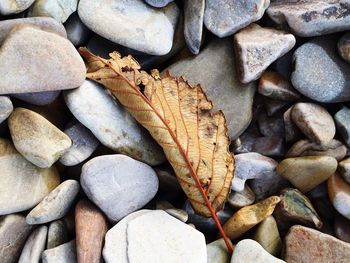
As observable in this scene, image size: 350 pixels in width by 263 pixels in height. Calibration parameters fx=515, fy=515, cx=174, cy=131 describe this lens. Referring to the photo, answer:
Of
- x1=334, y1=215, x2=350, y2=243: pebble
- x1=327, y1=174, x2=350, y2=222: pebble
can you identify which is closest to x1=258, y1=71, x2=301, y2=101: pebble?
x1=327, y1=174, x2=350, y2=222: pebble

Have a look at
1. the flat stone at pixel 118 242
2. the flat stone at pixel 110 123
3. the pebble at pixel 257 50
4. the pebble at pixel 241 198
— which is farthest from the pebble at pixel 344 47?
the flat stone at pixel 118 242

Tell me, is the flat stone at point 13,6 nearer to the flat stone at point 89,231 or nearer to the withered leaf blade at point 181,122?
the withered leaf blade at point 181,122

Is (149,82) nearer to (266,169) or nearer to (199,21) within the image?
(199,21)

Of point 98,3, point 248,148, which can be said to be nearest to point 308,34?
point 248,148

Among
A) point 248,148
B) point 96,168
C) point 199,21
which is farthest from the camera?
point 248,148

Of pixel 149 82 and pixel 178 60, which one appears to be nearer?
pixel 149 82

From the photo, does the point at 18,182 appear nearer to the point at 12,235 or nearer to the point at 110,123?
the point at 12,235

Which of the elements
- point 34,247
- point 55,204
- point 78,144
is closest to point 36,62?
point 78,144

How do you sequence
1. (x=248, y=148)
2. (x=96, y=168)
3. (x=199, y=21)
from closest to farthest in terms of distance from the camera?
(x=96, y=168), (x=199, y=21), (x=248, y=148)
